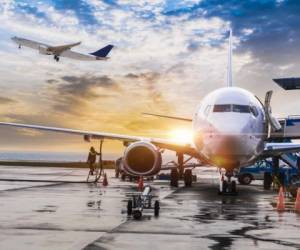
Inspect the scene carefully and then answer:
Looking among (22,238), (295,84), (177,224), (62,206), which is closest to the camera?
(22,238)

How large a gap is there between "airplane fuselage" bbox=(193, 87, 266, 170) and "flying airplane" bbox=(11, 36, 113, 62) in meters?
60.7

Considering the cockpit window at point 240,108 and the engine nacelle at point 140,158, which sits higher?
the cockpit window at point 240,108

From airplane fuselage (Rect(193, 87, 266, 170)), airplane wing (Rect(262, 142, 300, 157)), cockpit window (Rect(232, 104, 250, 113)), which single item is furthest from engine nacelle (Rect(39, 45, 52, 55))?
cockpit window (Rect(232, 104, 250, 113))

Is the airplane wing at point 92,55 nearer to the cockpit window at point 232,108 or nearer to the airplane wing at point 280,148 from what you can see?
the airplane wing at point 280,148

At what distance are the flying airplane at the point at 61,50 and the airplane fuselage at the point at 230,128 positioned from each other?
6071 centimetres

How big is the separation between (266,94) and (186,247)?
1258 centimetres

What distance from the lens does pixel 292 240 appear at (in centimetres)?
1006

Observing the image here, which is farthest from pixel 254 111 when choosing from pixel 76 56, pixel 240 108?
pixel 76 56

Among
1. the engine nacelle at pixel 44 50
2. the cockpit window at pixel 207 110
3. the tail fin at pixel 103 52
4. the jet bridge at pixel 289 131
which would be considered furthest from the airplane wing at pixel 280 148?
the tail fin at pixel 103 52

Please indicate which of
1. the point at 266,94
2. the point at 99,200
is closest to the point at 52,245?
the point at 99,200

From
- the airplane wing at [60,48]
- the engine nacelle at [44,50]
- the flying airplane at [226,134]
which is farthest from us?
the engine nacelle at [44,50]

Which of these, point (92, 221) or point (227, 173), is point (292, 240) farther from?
point (227, 173)

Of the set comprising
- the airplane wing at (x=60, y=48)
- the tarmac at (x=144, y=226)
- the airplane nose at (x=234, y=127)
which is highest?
the airplane wing at (x=60, y=48)

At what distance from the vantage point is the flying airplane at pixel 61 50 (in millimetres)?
80312
